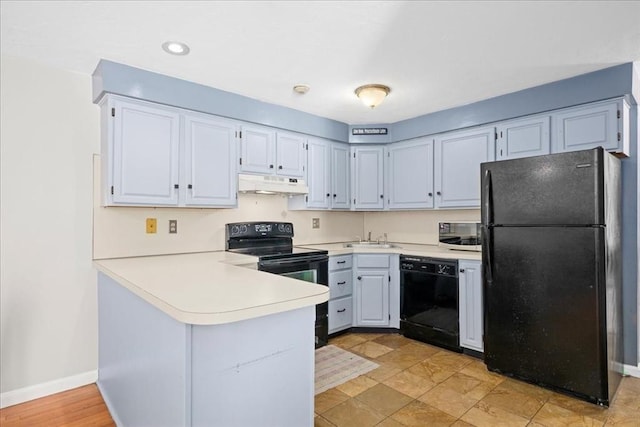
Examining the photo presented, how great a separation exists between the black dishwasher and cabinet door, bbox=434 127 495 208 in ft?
2.21

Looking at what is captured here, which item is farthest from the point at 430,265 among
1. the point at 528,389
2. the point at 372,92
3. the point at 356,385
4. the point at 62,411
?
the point at 62,411

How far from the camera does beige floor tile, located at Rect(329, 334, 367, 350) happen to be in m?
3.36

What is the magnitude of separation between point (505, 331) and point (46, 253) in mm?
3416

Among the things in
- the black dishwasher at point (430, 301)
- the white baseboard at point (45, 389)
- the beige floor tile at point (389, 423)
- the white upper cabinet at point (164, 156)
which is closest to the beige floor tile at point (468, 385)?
the black dishwasher at point (430, 301)

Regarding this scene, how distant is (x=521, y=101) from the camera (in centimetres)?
303

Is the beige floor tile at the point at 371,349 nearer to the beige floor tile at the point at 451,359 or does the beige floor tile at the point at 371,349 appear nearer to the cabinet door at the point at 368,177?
the beige floor tile at the point at 451,359

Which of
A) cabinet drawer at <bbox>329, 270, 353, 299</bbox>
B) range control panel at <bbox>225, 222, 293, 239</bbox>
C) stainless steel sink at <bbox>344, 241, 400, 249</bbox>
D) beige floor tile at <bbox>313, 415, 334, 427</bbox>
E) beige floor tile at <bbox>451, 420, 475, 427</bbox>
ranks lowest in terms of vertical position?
beige floor tile at <bbox>313, 415, 334, 427</bbox>

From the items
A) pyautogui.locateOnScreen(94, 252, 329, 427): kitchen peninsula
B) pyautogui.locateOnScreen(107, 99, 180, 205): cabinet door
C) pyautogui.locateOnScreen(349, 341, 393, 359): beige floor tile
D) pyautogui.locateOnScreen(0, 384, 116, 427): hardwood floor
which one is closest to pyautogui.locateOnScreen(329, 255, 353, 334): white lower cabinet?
pyautogui.locateOnScreen(349, 341, 393, 359): beige floor tile

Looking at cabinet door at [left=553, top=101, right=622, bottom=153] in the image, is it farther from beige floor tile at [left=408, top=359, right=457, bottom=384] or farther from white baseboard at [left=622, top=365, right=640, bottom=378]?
beige floor tile at [left=408, top=359, right=457, bottom=384]

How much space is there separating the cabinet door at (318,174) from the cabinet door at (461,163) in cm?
116

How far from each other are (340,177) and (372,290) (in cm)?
132

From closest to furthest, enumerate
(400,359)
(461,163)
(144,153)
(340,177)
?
(144,153) < (400,359) < (461,163) < (340,177)

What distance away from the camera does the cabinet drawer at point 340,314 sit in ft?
11.5

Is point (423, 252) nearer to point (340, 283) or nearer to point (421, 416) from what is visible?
point (340, 283)
